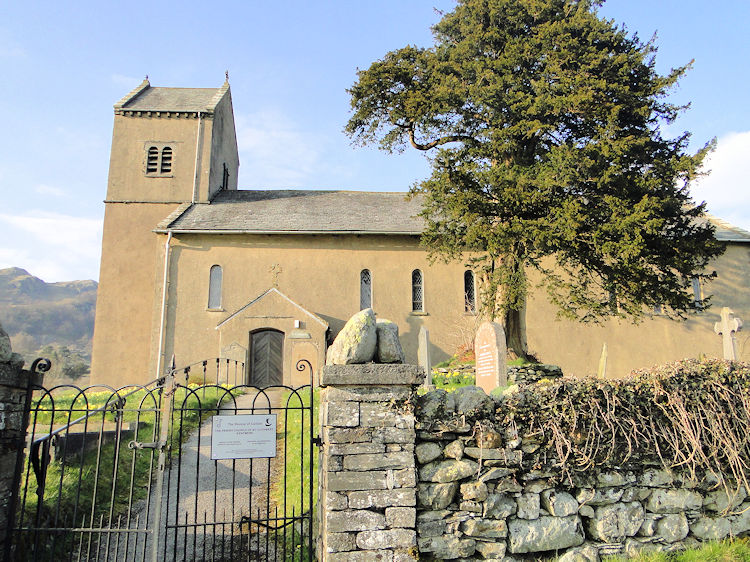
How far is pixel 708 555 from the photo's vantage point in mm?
4793

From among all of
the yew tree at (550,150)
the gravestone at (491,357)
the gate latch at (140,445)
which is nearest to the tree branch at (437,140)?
the yew tree at (550,150)

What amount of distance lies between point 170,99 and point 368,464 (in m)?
23.9

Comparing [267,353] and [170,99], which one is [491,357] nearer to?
[267,353]

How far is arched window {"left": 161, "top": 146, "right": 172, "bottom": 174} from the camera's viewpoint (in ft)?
73.5

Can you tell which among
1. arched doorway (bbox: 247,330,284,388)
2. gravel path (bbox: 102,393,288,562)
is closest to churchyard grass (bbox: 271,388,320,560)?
gravel path (bbox: 102,393,288,562)

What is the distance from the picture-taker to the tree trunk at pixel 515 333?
14.8 m

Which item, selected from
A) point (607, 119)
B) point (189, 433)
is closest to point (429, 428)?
point (189, 433)

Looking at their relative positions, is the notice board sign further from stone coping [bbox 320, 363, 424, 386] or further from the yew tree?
the yew tree

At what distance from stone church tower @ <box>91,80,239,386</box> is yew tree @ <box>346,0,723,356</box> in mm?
9948

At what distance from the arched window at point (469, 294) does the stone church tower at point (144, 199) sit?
1139 centimetres

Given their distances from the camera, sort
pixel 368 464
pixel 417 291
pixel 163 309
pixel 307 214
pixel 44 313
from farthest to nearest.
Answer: pixel 44 313
pixel 307 214
pixel 417 291
pixel 163 309
pixel 368 464

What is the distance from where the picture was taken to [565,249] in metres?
13.5

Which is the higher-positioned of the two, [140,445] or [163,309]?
[163,309]

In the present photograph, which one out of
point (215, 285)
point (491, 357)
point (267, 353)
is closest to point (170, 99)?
point (215, 285)
